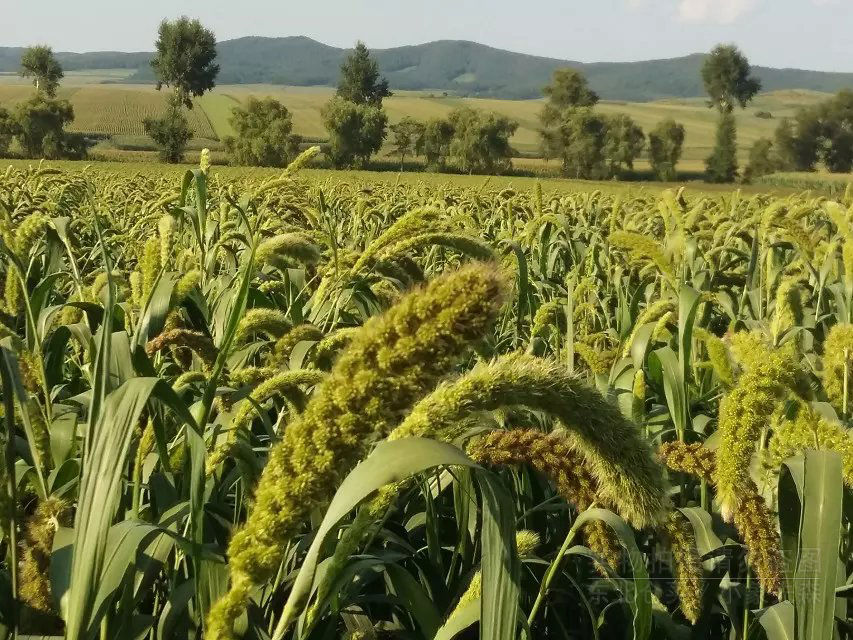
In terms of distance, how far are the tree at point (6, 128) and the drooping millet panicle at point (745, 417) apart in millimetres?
78353

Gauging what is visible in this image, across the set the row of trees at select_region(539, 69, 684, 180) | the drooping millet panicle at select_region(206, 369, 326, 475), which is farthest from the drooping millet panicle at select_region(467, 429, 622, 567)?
the row of trees at select_region(539, 69, 684, 180)

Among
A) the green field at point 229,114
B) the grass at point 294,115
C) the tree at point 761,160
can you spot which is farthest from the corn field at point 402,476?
the tree at point 761,160

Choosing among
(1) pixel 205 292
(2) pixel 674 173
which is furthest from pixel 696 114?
(1) pixel 205 292

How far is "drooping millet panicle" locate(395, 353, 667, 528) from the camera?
113 cm

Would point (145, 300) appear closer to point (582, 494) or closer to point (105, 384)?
point (105, 384)

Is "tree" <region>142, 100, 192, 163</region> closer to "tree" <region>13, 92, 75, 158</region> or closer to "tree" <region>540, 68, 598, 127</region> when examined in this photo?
"tree" <region>13, 92, 75, 158</region>

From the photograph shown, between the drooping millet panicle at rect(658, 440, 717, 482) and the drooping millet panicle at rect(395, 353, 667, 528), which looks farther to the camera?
the drooping millet panicle at rect(658, 440, 717, 482)

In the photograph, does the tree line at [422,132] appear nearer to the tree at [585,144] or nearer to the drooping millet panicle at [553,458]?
the tree at [585,144]

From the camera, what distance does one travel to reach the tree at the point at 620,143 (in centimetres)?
9412

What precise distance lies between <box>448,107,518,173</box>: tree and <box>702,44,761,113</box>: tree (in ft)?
221

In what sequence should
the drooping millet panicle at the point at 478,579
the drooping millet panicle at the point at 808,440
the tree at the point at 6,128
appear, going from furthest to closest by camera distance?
the tree at the point at 6,128 < the drooping millet panicle at the point at 808,440 < the drooping millet panicle at the point at 478,579

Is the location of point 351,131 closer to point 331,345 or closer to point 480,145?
point 480,145

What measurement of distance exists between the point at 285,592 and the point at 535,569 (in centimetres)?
78

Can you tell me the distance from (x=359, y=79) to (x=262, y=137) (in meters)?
55.9
